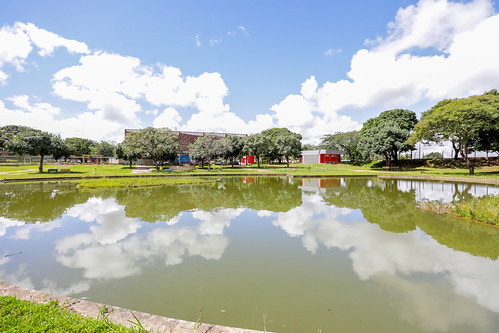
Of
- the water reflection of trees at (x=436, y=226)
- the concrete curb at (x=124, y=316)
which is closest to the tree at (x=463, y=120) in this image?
the water reflection of trees at (x=436, y=226)

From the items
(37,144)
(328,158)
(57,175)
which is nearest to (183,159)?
(37,144)

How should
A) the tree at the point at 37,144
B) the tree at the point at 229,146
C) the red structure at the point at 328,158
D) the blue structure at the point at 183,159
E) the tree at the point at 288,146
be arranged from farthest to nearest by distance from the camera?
the red structure at the point at 328,158 < the blue structure at the point at 183,159 < the tree at the point at 288,146 < the tree at the point at 229,146 < the tree at the point at 37,144

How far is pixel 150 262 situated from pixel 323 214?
706 cm

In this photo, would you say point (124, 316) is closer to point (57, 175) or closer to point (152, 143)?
point (57, 175)

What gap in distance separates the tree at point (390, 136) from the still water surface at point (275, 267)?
31674 mm

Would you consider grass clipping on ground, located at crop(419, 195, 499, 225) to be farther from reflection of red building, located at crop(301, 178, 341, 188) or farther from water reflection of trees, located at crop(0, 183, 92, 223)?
water reflection of trees, located at crop(0, 183, 92, 223)

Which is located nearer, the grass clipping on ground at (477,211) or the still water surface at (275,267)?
the still water surface at (275,267)

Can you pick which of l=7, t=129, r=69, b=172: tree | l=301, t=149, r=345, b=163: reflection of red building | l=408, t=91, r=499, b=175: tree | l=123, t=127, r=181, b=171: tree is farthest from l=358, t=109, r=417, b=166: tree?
l=7, t=129, r=69, b=172: tree

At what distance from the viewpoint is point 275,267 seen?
491 cm

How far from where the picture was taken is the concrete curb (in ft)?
8.74

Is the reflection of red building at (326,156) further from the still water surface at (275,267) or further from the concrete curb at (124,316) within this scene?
the concrete curb at (124,316)

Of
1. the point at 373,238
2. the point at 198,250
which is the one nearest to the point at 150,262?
the point at 198,250

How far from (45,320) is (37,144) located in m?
32.4

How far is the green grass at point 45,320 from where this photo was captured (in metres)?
2.60
